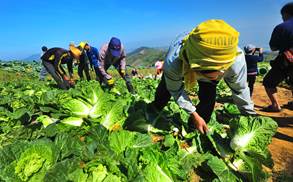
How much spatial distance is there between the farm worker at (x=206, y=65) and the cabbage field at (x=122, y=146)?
11.2 inches

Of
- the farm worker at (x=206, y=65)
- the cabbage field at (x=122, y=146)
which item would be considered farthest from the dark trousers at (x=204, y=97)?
the cabbage field at (x=122, y=146)

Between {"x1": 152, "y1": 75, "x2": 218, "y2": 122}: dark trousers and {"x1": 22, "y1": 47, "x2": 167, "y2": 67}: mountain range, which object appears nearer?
{"x1": 152, "y1": 75, "x2": 218, "y2": 122}: dark trousers

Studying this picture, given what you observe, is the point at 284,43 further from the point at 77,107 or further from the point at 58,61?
the point at 58,61

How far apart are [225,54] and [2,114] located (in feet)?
12.1

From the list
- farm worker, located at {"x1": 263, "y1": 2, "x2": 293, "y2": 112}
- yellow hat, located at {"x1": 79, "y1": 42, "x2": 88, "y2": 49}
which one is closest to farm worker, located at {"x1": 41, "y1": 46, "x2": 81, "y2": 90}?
yellow hat, located at {"x1": 79, "y1": 42, "x2": 88, "y2": 49}

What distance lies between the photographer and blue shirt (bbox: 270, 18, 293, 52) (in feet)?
16.4

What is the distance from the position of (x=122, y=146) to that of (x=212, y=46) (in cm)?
135

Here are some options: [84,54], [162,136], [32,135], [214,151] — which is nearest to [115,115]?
[162,136]

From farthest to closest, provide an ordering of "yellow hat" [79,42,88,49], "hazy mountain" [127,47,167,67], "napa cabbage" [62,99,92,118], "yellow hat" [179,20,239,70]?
"hazy mountain" [127,47,167,67], "yellow hat" [79,42,88,49], "napa cabbage" [62,99,92,118], "yellow hat" [179,20,239,70]

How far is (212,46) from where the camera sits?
9.16ft

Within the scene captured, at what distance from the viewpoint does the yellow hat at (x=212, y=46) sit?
2811mm

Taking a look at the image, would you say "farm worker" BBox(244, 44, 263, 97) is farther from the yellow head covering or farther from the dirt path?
the yellow head covering

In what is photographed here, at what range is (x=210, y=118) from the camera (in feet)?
14.8

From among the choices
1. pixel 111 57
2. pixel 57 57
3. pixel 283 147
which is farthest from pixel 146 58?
pixel 283 147
